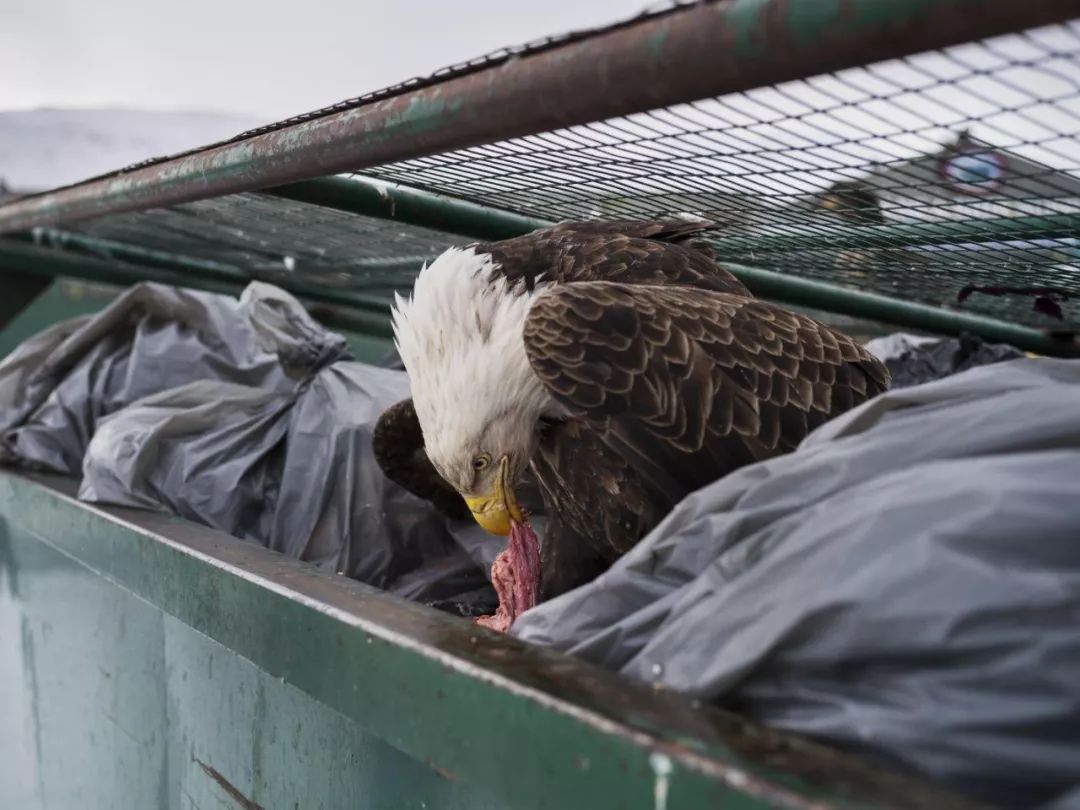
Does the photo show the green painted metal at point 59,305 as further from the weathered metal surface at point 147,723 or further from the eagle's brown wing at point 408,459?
the eagle's brown wing at point 408,459

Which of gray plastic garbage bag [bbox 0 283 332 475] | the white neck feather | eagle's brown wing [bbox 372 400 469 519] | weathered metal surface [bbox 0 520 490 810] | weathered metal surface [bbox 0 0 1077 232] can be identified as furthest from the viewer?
gray plastic garbage bag [bbox 0 283 332 475]

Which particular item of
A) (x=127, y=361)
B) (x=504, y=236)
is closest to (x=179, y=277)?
(x=127, y=361)

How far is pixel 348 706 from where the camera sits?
1082mm

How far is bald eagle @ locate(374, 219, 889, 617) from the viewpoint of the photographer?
1.33 metres

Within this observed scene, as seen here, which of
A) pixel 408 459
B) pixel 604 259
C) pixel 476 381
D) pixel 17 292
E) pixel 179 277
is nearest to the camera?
pixel 476 381

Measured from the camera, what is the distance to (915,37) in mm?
679

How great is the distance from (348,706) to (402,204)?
A: 1190 millimetres

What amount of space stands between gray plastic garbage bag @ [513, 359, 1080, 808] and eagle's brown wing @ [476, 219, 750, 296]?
75 cm

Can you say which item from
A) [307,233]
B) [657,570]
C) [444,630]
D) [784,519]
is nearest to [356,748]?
[444,630]

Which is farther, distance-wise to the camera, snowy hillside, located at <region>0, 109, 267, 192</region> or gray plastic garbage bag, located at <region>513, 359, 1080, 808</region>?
snowy hillside, located at <region>0, 109, 267, 192</region>

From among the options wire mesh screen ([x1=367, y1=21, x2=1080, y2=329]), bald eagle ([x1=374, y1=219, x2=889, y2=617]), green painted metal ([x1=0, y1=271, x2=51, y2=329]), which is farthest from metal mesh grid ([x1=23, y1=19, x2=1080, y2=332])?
green painted metal ([x1=0, y1=271, x2=51, y2=329])

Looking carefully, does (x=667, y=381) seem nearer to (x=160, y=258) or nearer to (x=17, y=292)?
(x=160, y=258)

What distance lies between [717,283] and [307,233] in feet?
4.28

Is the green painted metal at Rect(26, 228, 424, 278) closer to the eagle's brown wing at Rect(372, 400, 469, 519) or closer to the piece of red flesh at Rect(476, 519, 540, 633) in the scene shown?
the eagle's brown wing at Rect(372, 400, 469, 519)
